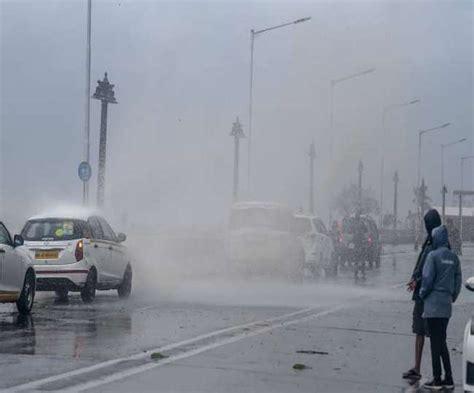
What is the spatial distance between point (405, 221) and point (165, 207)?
78461 mm

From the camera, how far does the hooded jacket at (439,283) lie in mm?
10656

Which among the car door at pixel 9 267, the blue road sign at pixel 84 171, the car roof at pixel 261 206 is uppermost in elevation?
the blue road sign at pixel 84 171

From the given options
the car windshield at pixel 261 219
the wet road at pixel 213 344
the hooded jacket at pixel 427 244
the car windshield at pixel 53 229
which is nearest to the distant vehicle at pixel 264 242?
the car windshield at pixel 261 219

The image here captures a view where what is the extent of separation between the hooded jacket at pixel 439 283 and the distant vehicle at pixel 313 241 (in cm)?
2069

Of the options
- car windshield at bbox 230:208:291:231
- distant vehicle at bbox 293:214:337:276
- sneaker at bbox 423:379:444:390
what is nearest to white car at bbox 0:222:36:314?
sneaker at bbox 423:379:444:390

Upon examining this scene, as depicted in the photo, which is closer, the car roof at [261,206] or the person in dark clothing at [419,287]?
the person in dark clothing at [419,287]

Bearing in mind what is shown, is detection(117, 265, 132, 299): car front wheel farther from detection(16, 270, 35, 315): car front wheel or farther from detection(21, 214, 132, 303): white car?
detection(16, 270, 35, 315): car front wheel

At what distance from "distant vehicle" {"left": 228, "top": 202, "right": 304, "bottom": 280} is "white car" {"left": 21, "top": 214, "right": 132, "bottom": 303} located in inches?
314

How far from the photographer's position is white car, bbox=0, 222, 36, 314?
16.5 metres

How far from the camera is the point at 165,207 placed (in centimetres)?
4566

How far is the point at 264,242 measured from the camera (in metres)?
29.5

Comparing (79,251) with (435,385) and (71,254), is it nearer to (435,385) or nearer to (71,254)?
(71,254)

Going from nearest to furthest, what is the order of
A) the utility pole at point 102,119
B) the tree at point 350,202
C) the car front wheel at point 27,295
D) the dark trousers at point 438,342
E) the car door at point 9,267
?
the dark trousers at point 438,342
the car door at point 9,267
the car front wheel at point 27,295
the utility pole at point 102,119
the tree at point 350,202

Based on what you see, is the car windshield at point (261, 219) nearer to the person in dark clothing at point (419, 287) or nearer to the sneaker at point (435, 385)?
the person in dark clothing at point (419, 287)
